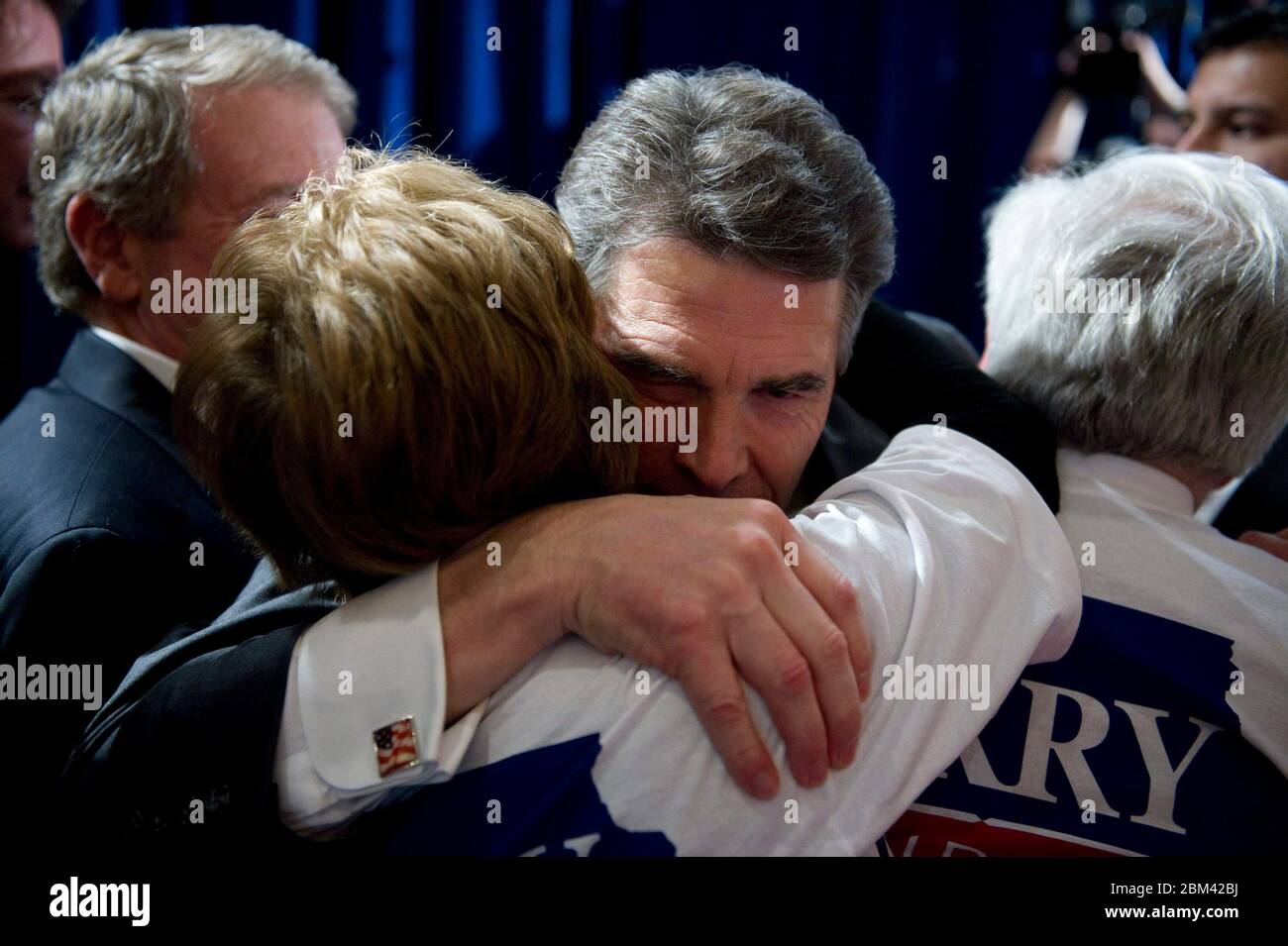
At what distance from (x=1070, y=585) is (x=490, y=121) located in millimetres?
2008

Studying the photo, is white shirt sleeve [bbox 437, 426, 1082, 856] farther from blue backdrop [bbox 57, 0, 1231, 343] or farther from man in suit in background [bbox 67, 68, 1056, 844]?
blue backdrop [bbox 57, 0, 1231, 343]

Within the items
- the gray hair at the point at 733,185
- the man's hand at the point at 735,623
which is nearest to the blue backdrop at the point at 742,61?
the gray hair at the point at 733,185

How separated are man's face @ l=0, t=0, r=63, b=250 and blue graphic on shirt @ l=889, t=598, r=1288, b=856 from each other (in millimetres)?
1823

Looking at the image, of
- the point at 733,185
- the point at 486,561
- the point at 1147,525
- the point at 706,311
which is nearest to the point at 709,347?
the point at 706,311

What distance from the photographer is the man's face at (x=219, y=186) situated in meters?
1.64

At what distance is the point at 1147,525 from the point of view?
3.93 ft

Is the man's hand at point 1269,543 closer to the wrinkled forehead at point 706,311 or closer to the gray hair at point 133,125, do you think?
the wrinkled forehead at point 706,311

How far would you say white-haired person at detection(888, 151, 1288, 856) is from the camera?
3.44ft

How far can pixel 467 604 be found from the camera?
94 centimetres

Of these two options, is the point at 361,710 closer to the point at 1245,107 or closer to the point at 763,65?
the point at 763,65

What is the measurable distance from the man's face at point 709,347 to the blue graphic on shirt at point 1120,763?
39 cm
